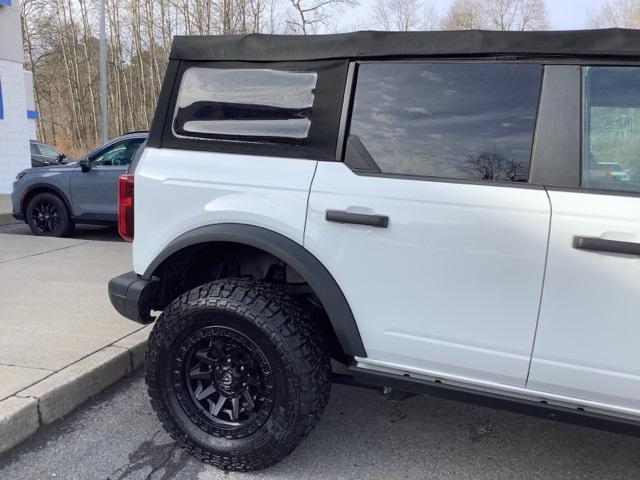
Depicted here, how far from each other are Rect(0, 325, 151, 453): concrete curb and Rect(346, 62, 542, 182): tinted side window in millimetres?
2071

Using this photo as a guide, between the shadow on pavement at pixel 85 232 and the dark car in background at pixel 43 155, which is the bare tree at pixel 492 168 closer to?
the shadow on pavement at pixel 85 232

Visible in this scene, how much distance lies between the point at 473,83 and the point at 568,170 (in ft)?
1.68

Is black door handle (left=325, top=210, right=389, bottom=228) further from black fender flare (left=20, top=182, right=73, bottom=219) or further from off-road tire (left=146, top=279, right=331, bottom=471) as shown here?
black fender flare (left=20, top=182, right=73, bottom=219)

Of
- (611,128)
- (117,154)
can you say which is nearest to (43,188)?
(117,154)

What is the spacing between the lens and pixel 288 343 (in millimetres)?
2387

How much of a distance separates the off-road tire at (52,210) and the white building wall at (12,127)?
5473 mm

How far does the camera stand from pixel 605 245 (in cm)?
197

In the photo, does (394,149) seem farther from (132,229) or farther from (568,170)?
(132,229)

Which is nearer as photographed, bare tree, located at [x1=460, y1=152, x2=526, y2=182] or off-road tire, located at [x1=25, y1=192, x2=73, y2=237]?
bare tree, located at [x1=460, y1=152, x2=526, y2=182]

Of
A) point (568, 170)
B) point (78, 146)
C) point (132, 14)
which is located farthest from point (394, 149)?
point (78, 146)

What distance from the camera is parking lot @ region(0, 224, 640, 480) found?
2654 mm

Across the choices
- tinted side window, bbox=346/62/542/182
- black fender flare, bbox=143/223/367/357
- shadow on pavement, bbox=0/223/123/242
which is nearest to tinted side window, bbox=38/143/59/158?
shadow on pavement, bbox=0/223/123/242

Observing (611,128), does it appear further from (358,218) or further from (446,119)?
(358,218)

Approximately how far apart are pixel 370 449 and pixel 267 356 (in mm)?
881
